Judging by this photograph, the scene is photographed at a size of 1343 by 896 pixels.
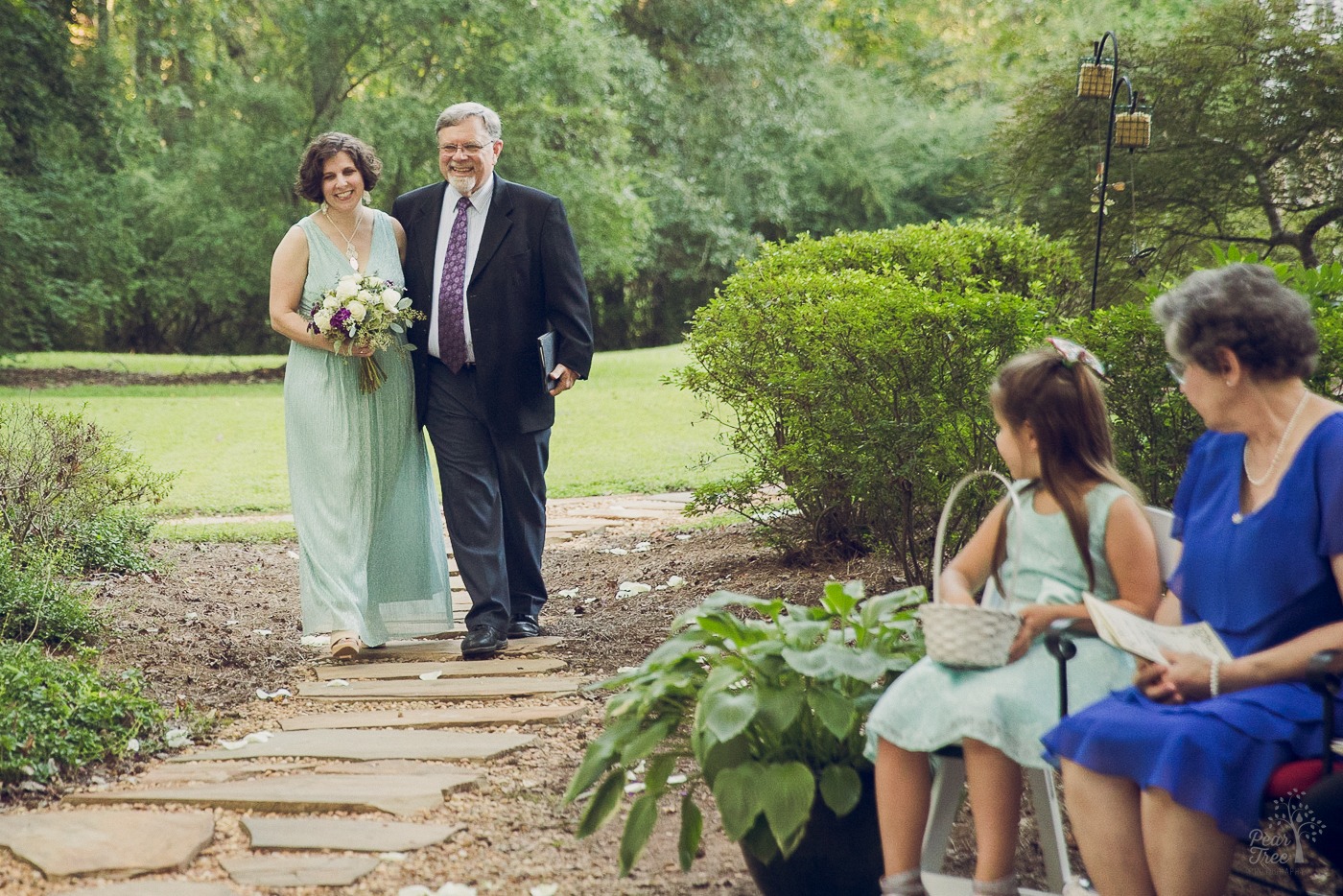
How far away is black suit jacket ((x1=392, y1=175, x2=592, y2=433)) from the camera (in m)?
5.17

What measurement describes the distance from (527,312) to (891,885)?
320 centimetres

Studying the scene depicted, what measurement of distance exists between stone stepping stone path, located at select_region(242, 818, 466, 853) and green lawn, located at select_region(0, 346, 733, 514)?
15.9 feet

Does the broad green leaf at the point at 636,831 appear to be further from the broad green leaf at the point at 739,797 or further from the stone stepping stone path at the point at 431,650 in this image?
the stone stepping stone path at the point at 431,650

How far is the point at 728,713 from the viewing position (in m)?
2.66

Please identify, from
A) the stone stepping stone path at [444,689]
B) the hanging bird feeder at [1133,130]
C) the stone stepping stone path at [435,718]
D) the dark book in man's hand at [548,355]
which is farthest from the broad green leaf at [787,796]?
the hanging bird feeder at [1133,130]

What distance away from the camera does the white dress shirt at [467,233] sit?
520 centimetres

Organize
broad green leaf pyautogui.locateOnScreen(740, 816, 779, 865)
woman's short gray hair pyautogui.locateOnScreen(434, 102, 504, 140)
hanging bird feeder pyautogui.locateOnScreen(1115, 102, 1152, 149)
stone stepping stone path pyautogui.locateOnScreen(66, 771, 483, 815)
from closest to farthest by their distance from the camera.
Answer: broad green leaf pyautogui.locateOnScreen(740, 816, 779, 865), stone stepping stone path pyautogui.locateOnScreen(66, 771, 483, 815), woman's short gray hair pyautogui.locateOnScreen(434, 102, 504, 140), hanging bird feeder pyautogui.locateOnScreen(1115, 102, 1152, 149)

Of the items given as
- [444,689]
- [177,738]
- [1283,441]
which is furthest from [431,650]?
[1283,441]

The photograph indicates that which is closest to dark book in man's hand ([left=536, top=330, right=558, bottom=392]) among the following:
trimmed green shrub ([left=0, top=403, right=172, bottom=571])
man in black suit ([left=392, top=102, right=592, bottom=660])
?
man in black suit ([left=392, top=102, right=592, bottom=660])

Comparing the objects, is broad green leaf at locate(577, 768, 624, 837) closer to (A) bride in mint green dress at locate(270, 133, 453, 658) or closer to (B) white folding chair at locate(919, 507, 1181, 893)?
(B) white folding chair at locate(919, 507, 1181, 893)

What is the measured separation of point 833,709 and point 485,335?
113 inches

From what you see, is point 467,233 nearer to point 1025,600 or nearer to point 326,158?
point 326,158

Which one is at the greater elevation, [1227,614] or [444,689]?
[1227,614]

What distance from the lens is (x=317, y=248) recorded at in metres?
5.19
